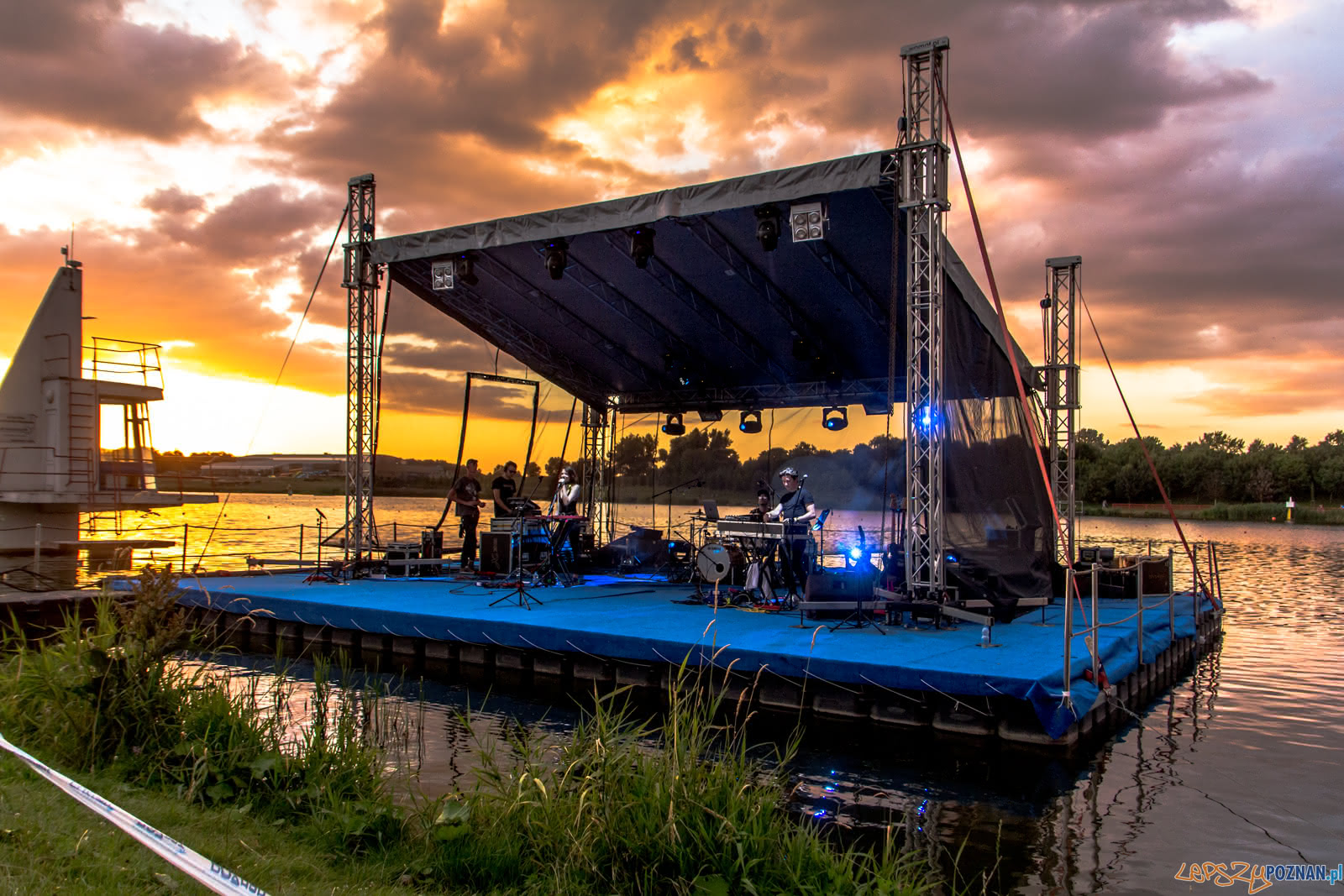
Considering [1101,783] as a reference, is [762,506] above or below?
above

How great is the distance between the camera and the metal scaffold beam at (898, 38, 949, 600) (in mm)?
8766

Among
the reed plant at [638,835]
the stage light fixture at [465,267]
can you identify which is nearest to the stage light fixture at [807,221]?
the stage light fixture at [465,267]

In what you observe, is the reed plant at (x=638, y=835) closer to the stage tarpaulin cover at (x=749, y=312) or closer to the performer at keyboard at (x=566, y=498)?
the stage tarpaulin cover at (x=749, y=312)

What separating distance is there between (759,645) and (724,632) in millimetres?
712

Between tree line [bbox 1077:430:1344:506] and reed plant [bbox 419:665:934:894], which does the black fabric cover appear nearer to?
reed plant [bbox 419:665:934:894]

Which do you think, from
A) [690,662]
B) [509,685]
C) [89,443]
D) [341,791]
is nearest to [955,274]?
[690,662]

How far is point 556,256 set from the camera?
1145 cm

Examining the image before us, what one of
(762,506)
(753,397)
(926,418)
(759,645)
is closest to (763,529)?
(762,506)

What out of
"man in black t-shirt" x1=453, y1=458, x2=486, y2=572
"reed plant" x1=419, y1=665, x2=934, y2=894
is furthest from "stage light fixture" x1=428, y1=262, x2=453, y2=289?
"reed plant" x1=419, y1=665, x2=934, y2=894

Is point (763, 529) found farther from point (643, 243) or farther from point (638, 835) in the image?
point (638, 835)

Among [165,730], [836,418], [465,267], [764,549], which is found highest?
[465,267]

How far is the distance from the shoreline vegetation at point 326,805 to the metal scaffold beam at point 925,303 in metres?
4.19

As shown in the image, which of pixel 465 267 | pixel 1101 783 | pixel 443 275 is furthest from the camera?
pixel 443 275

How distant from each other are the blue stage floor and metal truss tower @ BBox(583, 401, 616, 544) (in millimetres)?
4405
